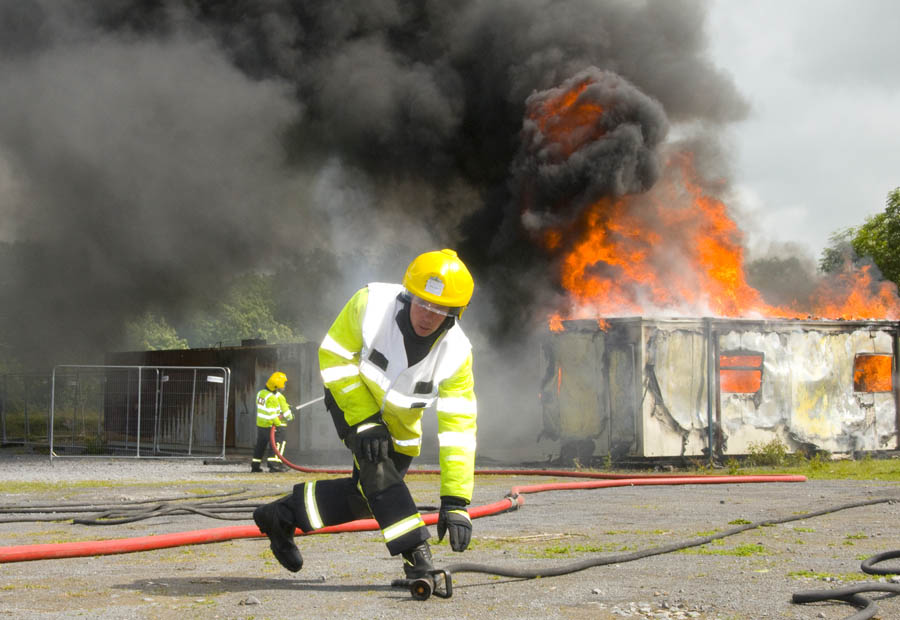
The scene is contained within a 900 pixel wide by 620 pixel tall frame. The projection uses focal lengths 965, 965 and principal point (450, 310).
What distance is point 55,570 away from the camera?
5.04 metres

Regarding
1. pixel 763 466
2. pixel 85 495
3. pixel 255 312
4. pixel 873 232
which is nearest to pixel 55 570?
pixel 85 495

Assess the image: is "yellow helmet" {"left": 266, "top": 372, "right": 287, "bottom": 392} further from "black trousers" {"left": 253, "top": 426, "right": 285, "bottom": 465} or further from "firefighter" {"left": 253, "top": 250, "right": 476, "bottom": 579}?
"firefighter" {"left": 253, "top": 250, "right": 476, "bottom": 579}

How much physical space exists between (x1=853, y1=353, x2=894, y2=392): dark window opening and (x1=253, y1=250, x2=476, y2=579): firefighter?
41.3 feet

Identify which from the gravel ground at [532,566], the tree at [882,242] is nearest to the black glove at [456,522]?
the gravel ground at [532,566]

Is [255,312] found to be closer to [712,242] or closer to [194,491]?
[712,242]

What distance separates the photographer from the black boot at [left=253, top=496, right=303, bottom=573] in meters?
4.54

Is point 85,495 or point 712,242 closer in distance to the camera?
point 85,495

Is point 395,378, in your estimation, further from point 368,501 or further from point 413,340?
point 368,501

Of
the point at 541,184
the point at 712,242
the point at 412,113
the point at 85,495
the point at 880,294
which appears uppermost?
the point at 412,113

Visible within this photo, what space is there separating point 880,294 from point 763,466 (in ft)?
17.5

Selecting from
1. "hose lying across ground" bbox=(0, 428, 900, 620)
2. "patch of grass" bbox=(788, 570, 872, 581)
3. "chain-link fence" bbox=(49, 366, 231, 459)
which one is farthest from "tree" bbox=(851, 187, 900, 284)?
"patch of grass" bbox=(788, 570, 872, 581)

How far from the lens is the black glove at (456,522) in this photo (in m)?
4.15

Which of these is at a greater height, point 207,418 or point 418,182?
point 418,182

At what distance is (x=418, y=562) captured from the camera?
4.22 metres
